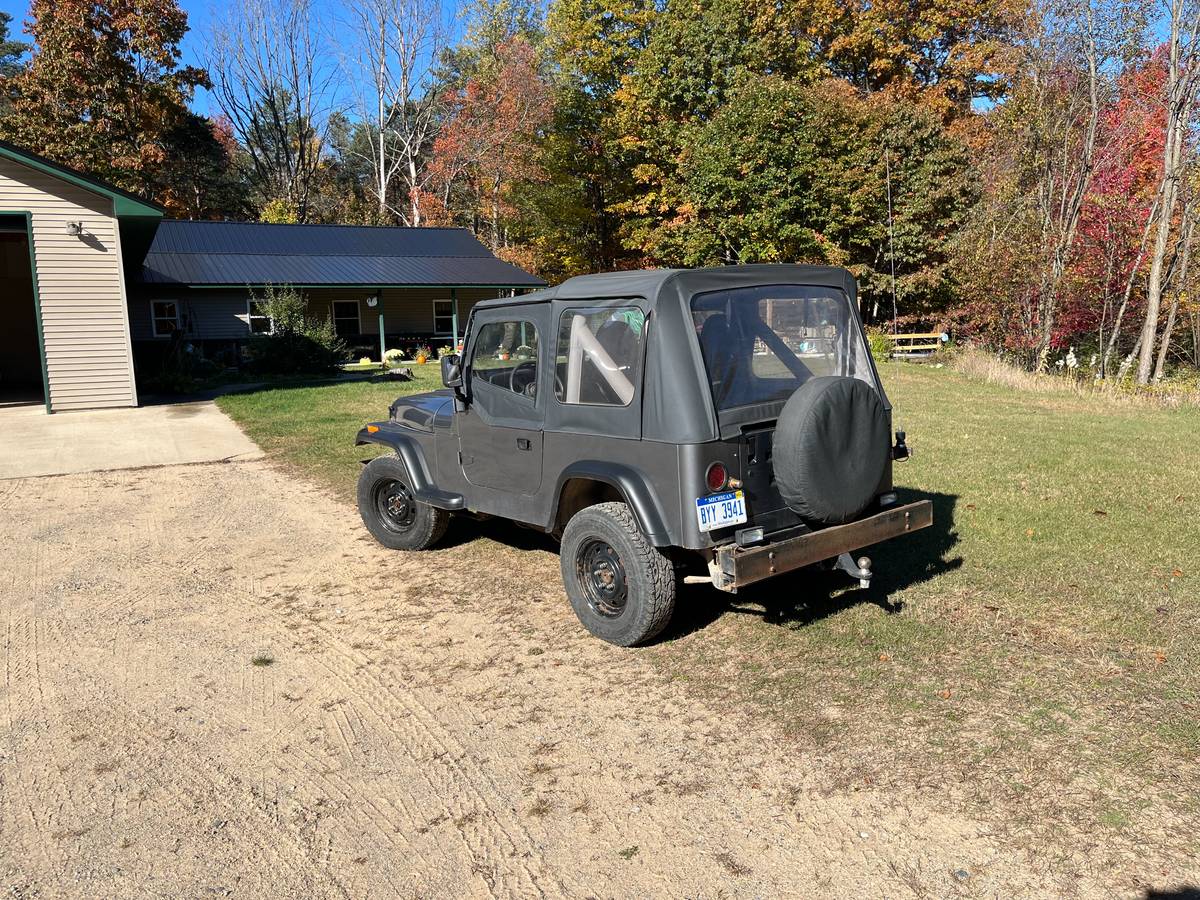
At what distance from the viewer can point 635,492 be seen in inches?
167

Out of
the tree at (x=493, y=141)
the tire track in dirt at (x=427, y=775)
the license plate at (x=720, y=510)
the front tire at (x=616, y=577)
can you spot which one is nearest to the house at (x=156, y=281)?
the tree at (x=493, y=141)

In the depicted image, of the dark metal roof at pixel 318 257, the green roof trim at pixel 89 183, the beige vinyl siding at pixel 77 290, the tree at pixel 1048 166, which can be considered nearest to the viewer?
the green roof trim at pixel 89 183

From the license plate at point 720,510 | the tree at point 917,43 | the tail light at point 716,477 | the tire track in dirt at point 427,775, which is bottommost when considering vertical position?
the tire track in dirt at point 427,775

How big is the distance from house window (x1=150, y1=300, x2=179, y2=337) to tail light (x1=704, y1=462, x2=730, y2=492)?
84.0 feet

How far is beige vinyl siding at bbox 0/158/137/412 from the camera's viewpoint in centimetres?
1464

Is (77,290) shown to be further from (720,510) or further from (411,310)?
(720,510)

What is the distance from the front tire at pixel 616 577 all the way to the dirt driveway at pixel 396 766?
0.18m

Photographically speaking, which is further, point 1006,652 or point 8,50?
point 8,50

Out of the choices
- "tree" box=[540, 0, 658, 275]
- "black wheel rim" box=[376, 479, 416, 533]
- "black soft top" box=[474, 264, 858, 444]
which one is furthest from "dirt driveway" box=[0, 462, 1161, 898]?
"tree" box=[540, 0, 658, 275]

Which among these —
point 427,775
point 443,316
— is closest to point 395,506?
point 427,775

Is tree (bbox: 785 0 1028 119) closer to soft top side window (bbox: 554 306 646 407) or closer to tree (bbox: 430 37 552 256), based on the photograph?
tree (bbox: 430 37 552 256)

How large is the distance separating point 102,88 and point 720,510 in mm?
38814

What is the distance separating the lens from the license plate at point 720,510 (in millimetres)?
4051

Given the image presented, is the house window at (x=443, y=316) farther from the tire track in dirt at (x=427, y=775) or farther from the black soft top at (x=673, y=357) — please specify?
Result: the tire track in dirt at (x=427, y=775)
